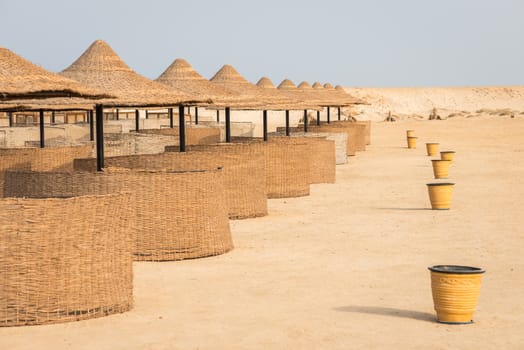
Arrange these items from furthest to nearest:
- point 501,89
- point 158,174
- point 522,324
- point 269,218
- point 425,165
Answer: point 501,89 → point 425,165 → point 269,218 → point 158,174 → point 522,324

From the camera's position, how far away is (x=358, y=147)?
34156 mm

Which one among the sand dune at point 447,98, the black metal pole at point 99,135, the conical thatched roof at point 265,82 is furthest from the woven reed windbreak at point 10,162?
the sand dune at point 447,98

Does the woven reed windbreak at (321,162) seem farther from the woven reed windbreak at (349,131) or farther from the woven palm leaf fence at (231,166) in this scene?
the woven reed windbreak at (349,131)

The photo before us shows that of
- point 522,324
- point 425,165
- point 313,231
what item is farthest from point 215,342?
point 425,165

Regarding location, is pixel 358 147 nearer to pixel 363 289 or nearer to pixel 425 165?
pixel 425 165

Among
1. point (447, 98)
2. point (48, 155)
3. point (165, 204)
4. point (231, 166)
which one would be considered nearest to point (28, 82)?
point (165, 204)

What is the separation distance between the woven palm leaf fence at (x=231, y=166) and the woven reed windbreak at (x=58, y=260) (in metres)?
5.56

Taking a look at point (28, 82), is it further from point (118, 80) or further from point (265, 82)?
point (265, 82)

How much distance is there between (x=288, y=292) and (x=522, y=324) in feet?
6.74

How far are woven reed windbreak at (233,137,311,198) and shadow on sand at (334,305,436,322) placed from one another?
29.5 feet

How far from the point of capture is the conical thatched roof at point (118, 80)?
40.3 feet

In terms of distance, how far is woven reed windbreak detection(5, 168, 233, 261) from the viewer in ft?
34.9

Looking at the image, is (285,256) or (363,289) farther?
(285,256)

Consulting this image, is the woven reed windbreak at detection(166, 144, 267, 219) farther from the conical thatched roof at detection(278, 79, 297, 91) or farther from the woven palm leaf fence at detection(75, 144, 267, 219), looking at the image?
the conical thatched roof at detection(278, 79, 297, 91)
